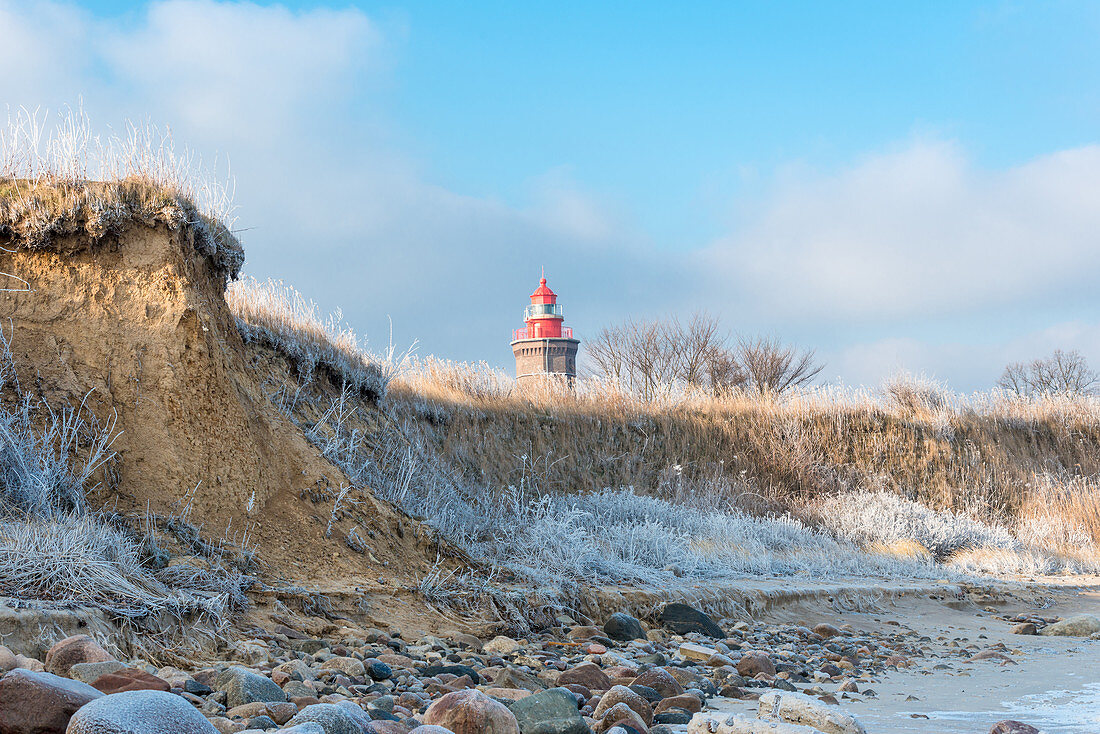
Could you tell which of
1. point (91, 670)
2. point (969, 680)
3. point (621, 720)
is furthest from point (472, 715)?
point (969, 680)

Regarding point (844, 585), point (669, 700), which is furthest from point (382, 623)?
point (844, 585)

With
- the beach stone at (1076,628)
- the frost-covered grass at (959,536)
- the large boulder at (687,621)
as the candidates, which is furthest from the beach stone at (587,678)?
the frost-covered grass at (959,536)

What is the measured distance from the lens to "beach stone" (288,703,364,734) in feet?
8.34

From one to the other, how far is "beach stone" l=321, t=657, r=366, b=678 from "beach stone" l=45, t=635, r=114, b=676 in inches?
40.9

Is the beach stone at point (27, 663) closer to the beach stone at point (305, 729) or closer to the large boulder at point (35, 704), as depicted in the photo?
the large boulder at point (35, 704)

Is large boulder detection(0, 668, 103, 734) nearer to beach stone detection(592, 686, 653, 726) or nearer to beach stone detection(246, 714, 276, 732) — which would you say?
beach stone detection(246, 714, 276, 732)

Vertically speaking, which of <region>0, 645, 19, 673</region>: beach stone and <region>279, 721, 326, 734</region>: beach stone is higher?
<region>0, 645, 19, 673</region>: beach stone

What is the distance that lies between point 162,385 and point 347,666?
2964mm

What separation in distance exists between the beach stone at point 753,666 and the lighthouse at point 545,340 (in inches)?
2221

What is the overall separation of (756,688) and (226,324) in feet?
16.9

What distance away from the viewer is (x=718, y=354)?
3100 cm

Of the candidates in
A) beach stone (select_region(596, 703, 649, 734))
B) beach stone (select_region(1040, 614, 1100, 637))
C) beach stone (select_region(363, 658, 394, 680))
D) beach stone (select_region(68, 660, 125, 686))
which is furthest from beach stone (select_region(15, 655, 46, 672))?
beach stone (select_region(1040, 614, 1100, 637))

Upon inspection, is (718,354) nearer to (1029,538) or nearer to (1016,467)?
(1016,467)

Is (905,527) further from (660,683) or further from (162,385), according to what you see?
(162,385)
